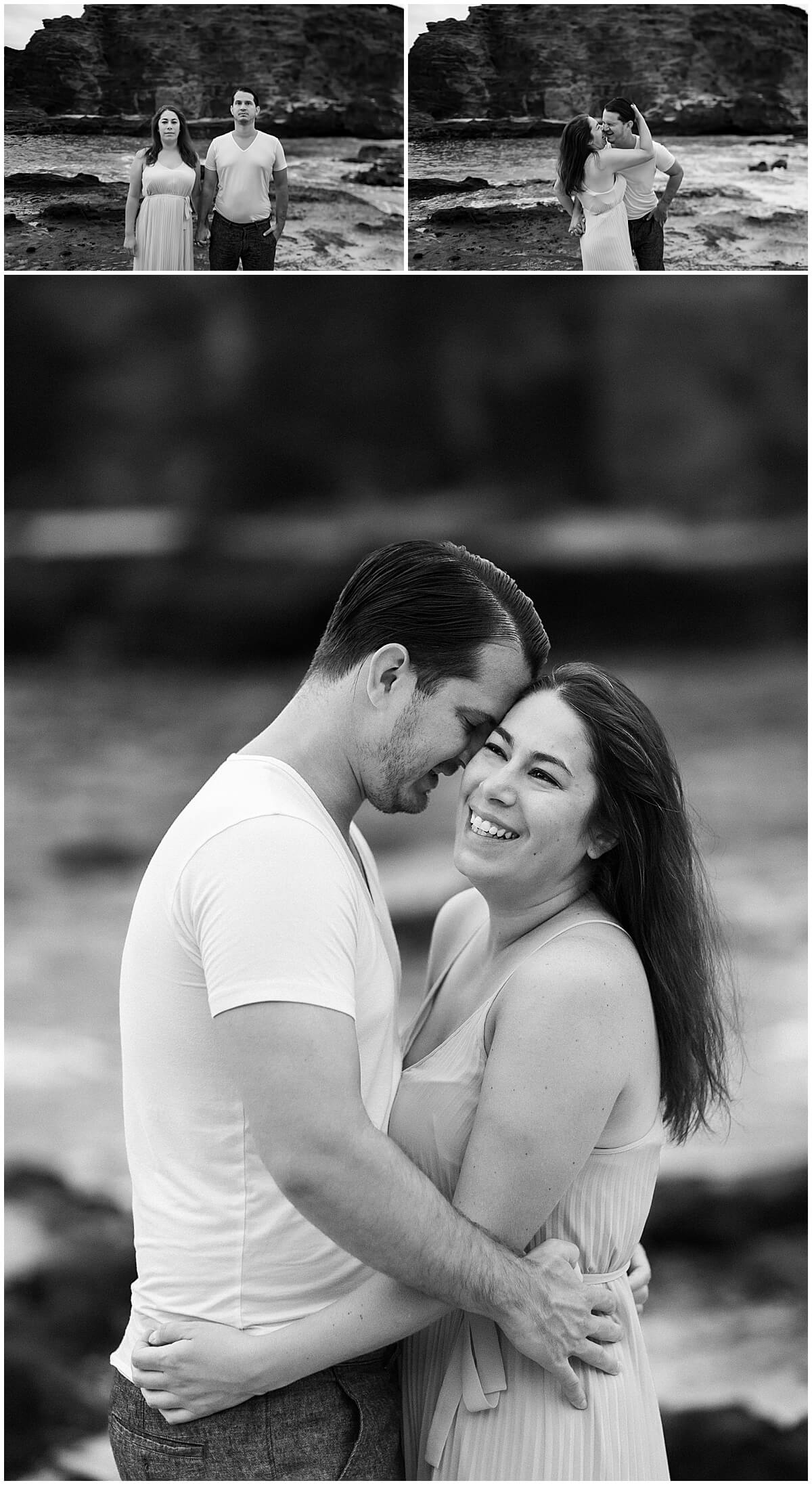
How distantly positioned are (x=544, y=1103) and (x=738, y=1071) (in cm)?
282

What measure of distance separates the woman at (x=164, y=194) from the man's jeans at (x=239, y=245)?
5 centimetres

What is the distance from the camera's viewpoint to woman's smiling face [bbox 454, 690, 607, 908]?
1.57m

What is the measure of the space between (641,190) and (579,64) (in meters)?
0.33

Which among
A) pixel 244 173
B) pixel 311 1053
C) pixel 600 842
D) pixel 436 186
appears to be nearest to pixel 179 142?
pixel 244 173

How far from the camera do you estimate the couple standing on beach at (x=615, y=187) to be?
2.82 m

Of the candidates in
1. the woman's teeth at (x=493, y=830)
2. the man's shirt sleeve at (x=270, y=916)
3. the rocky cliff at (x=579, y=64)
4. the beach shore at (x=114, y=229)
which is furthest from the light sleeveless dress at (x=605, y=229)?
the man's shirt sleeve at (x=270, y=916)

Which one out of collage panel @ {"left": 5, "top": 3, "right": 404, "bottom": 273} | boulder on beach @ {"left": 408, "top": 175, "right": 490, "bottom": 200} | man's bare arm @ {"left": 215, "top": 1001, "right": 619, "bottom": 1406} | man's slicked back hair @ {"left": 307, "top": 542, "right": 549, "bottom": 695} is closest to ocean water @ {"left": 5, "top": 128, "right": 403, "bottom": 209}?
collage panel @ {"left": 5, "top": 3, "right": 404, "bottom": 273}

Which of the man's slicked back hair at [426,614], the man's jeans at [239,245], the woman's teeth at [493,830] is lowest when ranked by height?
the woman's teeth at [493,830]

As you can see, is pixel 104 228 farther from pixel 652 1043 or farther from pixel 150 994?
pixel 652 1043

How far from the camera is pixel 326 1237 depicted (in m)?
1.48

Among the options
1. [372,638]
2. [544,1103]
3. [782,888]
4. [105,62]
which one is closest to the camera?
[544,1103]

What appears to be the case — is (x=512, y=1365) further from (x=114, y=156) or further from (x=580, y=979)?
(x=114, y=156)

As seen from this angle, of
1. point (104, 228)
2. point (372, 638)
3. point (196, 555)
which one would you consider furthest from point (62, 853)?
point (372, 638)

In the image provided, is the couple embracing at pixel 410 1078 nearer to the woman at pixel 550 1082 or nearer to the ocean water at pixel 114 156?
the woman at pixel 550 1082
